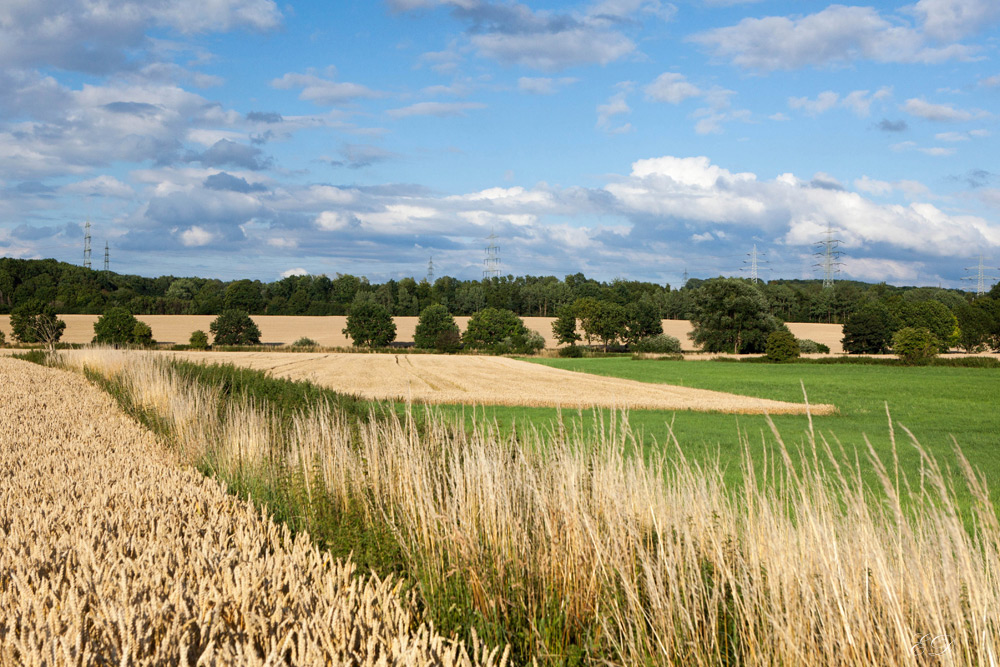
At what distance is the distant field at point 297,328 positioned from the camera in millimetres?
87188

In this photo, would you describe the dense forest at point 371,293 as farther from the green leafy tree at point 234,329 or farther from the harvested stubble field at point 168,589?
the harvested stubble field at point 168,589

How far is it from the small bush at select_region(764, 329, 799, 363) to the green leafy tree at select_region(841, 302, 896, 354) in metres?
13.6

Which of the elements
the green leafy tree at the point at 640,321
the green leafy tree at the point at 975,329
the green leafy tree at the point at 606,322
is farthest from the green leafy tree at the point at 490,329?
the green leafy tree at the point at 975,329

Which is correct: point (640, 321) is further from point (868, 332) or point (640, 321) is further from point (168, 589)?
point (168, 589)

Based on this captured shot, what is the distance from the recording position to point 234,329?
8781 cm

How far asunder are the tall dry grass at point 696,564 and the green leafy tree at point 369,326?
87301 millimetres

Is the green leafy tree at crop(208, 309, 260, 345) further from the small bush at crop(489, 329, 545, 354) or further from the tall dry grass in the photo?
the tall dry grass

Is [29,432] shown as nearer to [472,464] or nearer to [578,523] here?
[472,464]

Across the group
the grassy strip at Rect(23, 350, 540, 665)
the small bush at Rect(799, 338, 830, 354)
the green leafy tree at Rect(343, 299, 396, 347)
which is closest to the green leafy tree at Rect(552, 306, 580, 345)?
the green leafy tree at Rect(343, 299, 396, 347)

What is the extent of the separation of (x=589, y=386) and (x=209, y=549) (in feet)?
143

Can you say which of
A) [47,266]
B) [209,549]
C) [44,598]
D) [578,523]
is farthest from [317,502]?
[47,266]

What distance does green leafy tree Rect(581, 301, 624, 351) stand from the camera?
98.1 m

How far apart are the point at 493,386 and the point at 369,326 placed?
174ft

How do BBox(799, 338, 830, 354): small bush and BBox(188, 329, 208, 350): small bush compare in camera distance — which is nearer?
BBox(188, 329, 208, 350): small bush
